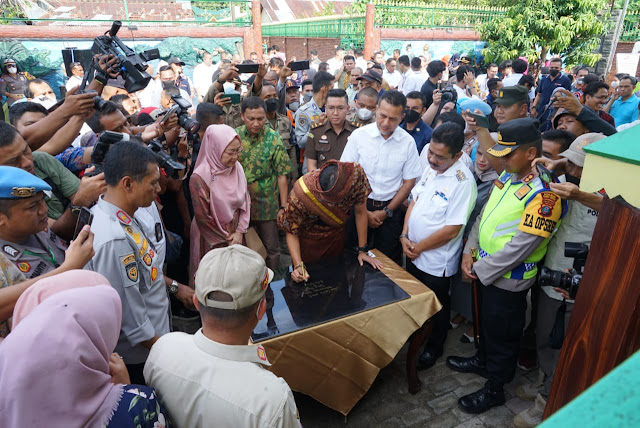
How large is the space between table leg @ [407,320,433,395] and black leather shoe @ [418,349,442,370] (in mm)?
196

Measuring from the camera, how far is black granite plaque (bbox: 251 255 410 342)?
2209mm

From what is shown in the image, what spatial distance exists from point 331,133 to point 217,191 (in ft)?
4.73

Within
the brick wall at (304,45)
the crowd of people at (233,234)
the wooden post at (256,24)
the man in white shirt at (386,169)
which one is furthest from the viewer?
the brick wall at (304,45)

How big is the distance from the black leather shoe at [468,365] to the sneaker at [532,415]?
0.45 metres

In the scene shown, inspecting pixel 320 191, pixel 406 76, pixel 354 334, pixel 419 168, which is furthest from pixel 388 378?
pixel 406 76

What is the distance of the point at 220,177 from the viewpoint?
3287 millimetres

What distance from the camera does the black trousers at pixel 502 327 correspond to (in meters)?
2.57

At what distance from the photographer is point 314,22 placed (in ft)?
52.9

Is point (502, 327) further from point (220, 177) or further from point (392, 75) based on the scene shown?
point (392, 75)

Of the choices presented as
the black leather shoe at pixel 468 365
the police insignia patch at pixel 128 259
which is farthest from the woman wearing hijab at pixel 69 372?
the black leather shoe at pixel 468 365

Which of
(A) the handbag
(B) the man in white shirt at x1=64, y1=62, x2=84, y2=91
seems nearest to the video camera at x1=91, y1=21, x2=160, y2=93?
(A) the handbag

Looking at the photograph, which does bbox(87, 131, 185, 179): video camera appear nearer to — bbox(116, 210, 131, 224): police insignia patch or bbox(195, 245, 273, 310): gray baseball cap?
bbox(116, 210, 131, 224): police insignia patch

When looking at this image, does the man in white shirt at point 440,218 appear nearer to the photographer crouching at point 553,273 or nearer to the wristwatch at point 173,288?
the photographer crouching at point 553,273

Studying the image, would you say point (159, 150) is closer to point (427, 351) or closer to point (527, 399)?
point (427, 351)
